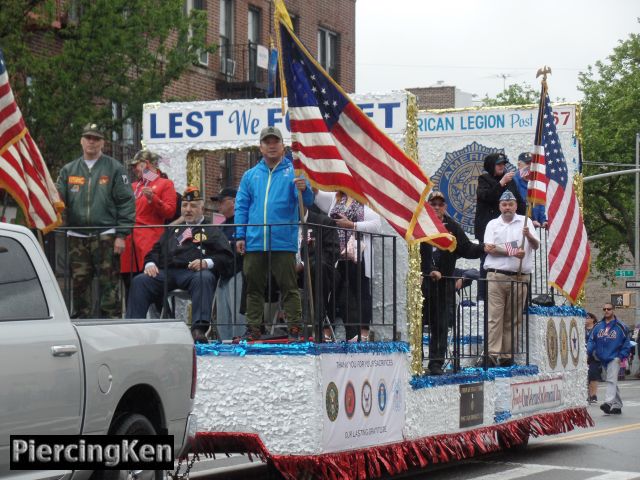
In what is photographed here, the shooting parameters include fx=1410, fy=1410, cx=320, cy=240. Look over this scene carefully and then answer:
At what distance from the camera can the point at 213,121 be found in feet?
42.4

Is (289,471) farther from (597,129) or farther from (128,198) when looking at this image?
(597,129)

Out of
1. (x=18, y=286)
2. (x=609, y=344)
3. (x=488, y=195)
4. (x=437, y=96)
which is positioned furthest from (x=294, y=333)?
Result: (x=437, y=96)

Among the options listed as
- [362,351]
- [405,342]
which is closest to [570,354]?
Result: [405,342]

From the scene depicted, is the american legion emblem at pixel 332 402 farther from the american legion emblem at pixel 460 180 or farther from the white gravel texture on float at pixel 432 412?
the american legion emblem at pixel 460 180

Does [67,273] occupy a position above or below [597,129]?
below

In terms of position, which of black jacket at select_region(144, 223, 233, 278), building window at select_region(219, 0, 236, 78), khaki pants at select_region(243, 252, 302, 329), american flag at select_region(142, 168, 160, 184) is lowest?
khaki pants at select_region(243, 252, 302, 329)

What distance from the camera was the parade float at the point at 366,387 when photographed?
968 cm

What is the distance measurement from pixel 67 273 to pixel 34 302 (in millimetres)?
3404

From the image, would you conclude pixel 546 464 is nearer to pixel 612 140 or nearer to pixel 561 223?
pixel 561 223

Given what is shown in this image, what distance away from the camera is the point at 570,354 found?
15.1 metres

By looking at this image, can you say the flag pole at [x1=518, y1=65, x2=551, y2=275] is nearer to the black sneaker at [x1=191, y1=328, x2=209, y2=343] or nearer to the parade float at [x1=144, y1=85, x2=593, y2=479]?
the parade float at [x1=144, y1=85, x2=593, y2=479]

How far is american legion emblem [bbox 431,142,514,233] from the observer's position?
685 inches

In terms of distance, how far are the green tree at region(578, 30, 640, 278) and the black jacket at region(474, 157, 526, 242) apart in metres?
42.5

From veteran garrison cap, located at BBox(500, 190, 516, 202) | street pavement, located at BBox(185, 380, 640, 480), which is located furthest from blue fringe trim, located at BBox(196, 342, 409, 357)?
veteran garrison cap, located at BBox(500, 190, 516, 202)
